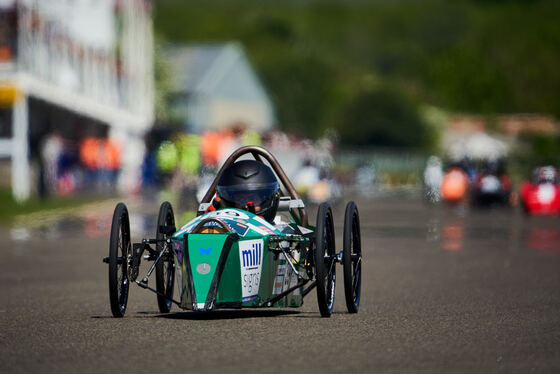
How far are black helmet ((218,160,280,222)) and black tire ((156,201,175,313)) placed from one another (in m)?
0.47

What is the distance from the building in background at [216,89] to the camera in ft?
359

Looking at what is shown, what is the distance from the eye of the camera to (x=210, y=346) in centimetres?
859

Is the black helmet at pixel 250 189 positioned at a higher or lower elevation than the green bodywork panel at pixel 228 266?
higher

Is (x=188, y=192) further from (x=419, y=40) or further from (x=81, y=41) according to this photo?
(x=419, y=40)

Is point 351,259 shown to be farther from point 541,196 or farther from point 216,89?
point 216,89

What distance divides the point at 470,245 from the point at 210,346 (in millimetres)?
12072

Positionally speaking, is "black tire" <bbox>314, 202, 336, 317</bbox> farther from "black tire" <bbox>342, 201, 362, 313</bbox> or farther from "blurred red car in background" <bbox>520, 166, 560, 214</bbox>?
"blurred red car in background" <bbox>520, 166, 560, 214</bbox>

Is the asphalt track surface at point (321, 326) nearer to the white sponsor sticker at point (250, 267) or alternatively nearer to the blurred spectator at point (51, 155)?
the white sponsor sticker at point (250, 267)

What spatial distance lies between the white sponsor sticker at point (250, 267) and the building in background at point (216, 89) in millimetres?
96616

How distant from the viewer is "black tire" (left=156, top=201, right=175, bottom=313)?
408 inches

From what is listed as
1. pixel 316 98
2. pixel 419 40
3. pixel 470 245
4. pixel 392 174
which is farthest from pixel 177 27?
pixel 470 245

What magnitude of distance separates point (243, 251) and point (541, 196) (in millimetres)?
22619

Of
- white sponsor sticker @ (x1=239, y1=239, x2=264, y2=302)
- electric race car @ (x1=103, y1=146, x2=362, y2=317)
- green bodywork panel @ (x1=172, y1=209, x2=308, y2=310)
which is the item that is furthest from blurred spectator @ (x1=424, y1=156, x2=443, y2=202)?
white sponsor sticker @ (x1=239, y1=239, x2=264, y2=302)

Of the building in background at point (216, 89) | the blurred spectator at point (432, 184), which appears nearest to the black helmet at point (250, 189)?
the blurred spectator at point (432, 184)
